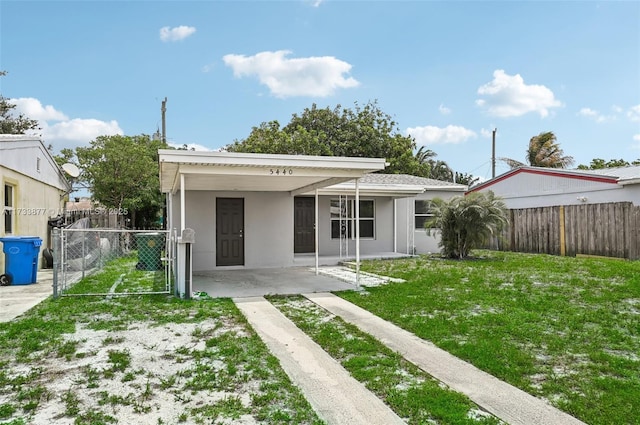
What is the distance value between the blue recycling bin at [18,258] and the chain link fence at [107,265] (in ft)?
1.84

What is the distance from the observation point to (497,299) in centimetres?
764

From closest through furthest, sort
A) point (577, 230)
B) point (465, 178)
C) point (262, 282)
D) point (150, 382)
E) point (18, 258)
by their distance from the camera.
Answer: point (150, 382)
point (18, 258)
point (262, 282)
point (577, 230)
point (465, 178)

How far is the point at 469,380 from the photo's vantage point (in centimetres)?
409

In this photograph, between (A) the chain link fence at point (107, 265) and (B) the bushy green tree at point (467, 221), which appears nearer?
(A) the chain link fence at point (107, 265)

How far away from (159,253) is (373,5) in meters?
9.13

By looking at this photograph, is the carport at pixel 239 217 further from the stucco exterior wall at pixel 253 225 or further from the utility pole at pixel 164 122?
the utility pole at pixel 164 122

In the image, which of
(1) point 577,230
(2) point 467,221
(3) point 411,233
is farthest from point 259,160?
(1) point 577,230

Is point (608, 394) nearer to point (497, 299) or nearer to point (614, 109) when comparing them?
point (497, 299)

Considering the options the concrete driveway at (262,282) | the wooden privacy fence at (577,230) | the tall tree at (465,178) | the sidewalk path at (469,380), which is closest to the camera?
the sidewalk path at (469,380)

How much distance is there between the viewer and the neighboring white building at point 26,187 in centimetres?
1061

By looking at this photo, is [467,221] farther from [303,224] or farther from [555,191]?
[555,191]

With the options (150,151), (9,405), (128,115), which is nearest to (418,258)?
(9,405)

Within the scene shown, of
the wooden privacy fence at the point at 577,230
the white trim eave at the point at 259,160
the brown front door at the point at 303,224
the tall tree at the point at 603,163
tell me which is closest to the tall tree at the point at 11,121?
the brown front door at the point at 303,224

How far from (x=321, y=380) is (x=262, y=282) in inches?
240
